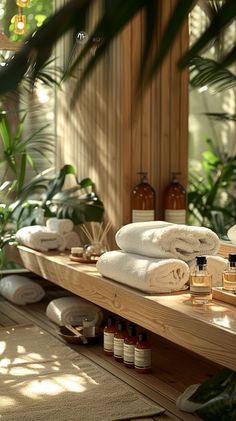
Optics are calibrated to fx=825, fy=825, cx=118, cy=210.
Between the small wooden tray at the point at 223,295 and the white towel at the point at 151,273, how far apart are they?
18 centimetres

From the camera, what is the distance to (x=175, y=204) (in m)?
4.23

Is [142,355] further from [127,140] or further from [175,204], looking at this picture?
[127,140]

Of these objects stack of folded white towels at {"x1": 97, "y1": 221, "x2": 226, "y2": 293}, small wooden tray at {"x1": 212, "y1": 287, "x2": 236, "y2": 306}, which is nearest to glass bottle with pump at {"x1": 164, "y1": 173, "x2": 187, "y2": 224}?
stack of folded white towels at {"x1": 97, "y1": 221, "x2": 226, "y2": 293}

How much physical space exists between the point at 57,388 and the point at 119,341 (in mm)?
479

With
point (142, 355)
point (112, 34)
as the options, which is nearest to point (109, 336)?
point (142, 355)

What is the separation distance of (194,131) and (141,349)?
3.41m

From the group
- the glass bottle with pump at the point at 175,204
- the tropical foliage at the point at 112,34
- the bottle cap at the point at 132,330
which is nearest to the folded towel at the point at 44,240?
the glass bottle with pump at the point at 175,204

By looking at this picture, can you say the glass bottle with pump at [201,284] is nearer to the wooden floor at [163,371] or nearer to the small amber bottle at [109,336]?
the wooden floor at [163,371]

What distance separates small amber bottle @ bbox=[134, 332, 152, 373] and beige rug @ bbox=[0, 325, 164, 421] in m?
0.13

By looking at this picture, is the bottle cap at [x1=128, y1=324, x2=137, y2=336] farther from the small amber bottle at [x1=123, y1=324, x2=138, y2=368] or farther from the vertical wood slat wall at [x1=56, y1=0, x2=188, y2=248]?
the vertical wood slat wall at [x1=56, y1=0, x2=188, y2=248]

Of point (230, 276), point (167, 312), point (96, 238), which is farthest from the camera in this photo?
point (96, 238)

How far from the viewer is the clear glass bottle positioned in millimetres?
3031

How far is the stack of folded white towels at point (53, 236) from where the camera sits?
A: 4.46m

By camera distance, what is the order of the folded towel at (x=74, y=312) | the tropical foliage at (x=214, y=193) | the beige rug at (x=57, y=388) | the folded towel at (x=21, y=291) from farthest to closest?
1. the tropical foliage at (x=214, y=193)
2. the folded towel at (x=21, y=291)
3. the folded towel at (x=74, y=312)
4. the beige rug at (x=57, y=388)
